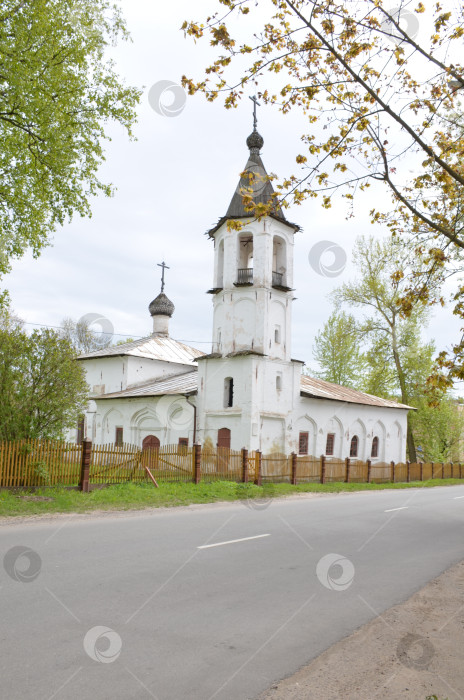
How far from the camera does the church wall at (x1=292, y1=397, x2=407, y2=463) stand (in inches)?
1207

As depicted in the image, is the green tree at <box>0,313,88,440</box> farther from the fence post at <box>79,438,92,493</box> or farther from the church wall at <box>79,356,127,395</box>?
the church wall at <box>79,356,127,395</box>

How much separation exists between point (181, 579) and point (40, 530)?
4562mm

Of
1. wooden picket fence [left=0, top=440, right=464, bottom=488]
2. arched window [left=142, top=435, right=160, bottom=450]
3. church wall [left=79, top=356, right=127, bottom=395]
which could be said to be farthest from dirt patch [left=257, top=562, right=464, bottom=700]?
church wall [left=79, top=356, right=127, bottom=395]

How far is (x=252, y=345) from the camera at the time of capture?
1110 inches

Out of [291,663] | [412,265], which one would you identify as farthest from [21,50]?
[291,663]

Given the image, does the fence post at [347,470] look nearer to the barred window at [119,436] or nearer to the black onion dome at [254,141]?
the barred window at [119,436]

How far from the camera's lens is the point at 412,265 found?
30.0 ft

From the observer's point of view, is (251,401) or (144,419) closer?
(251,401)

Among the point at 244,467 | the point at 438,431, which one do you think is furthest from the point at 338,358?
the point at 244,467

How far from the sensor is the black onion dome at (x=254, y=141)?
31.0 m
